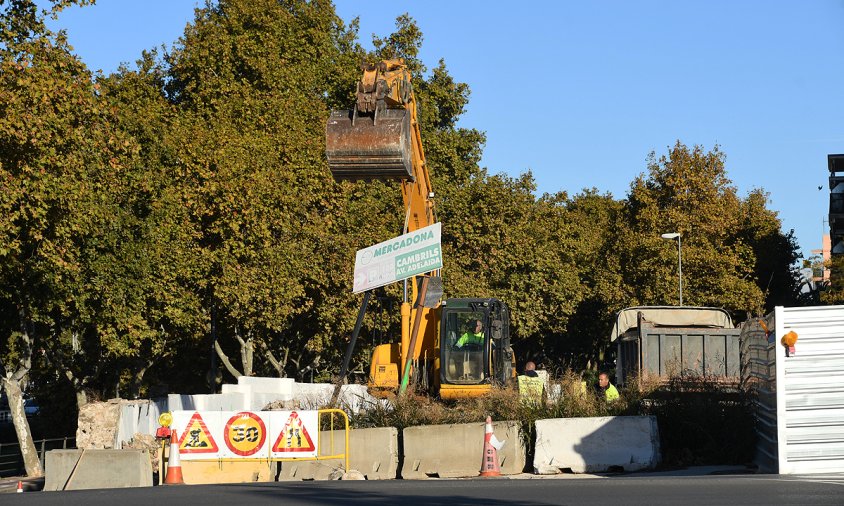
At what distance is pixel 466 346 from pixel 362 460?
6033mm

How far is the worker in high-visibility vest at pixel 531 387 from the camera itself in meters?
18.9

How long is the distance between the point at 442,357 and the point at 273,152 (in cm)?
1945

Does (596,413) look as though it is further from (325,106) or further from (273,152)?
(325,106)

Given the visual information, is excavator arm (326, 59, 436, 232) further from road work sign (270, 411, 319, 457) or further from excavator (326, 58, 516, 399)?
road work sign (270, 411, 319, 457)

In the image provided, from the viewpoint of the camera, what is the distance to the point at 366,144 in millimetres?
20406

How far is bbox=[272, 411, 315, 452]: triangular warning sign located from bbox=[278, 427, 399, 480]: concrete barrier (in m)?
0.44

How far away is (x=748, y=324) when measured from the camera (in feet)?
58.0

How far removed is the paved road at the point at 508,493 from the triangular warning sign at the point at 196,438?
2747 millimetres

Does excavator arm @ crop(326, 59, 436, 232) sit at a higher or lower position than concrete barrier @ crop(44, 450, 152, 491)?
higher

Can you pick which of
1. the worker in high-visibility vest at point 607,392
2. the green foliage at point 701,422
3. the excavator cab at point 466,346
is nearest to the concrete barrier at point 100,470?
the worker in high-visibility vest at point 607,392

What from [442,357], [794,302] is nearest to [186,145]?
[442,357]

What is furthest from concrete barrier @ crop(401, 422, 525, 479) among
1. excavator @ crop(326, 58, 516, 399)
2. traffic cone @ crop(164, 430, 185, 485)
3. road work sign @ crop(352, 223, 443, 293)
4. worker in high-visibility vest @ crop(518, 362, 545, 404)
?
excavator @ crop(326, 58, 516, 399)

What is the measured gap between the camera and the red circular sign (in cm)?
1797

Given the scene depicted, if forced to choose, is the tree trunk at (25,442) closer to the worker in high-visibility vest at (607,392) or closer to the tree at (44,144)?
the tree at (44,144)
